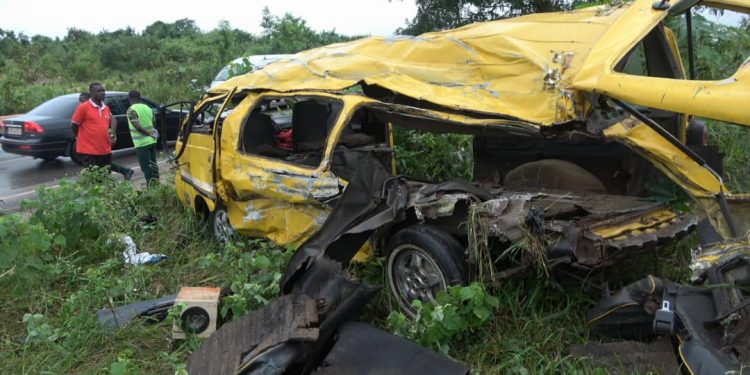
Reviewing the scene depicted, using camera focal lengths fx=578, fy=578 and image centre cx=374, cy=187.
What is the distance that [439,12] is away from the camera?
12.8 m

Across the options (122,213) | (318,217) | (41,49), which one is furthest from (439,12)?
(41,49)

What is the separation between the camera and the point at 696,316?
2.57 m

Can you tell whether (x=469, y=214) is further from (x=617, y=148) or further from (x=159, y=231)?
(x=159, y=231)

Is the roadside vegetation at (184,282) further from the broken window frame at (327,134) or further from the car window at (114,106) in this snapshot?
the car window at (114,106)

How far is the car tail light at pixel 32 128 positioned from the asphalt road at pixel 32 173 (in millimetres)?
746

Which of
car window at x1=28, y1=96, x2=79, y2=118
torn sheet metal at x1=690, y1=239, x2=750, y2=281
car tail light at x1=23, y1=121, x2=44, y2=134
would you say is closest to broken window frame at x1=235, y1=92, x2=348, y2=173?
torn sheet metal at x1=690, y1=239, x2=750, y2=281

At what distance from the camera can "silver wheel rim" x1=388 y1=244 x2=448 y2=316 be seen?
3.47 m

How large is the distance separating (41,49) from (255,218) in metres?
30.1

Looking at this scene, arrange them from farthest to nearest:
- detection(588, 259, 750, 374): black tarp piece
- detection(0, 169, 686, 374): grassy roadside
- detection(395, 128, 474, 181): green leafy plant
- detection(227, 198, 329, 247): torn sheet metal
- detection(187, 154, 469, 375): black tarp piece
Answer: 1. detection(395, 128, 474, 181): green leafy plant
2. detection(227, 198, 329, 247): torn sheet metal
3. detection(0, 169, 686, 374): grassy roadside
4. detection(187, 154, 469, 375): black tarp piece
5. detection(588, 259, 750, 374): black tarp piece

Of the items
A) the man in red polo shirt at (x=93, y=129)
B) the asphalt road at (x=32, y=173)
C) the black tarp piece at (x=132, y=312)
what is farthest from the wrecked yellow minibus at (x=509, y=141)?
the asphalt road at (x=32, y=173)

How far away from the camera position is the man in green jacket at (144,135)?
7.89 metres

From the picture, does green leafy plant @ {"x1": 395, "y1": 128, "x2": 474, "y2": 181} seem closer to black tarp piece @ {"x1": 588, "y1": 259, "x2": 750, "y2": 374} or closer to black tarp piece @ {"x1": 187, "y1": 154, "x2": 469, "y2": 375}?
black tarp piece @ {"x1": 187, "y1": 154, "x2": 469, "y2": 375}

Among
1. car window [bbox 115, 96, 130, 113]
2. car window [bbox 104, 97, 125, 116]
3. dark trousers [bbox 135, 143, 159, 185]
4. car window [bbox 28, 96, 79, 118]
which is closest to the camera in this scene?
dark trousers [bbox 135, 143, 159, 185]

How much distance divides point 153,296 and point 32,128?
7936mm
